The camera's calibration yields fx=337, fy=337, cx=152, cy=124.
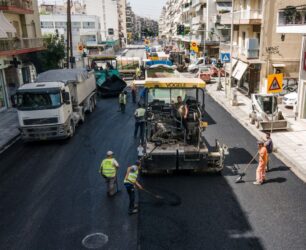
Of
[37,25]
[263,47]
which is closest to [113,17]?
[37,25]

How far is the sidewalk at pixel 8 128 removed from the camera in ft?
56.0

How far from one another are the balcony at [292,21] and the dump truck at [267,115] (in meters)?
3.74

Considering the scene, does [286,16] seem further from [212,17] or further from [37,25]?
[212,17]

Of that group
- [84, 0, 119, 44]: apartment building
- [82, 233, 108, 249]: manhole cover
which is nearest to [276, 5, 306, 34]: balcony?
[82, 233, 108, 249]: manhole cover

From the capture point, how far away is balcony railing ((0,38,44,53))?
2331cm

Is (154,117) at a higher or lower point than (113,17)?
lower

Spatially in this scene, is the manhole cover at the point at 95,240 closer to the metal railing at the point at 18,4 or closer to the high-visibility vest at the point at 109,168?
the high-visibility vest at the point at 109,168

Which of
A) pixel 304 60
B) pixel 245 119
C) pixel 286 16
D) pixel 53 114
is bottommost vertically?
pixel 245 119

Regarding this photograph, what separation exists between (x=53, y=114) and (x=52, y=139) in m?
→ 1.26

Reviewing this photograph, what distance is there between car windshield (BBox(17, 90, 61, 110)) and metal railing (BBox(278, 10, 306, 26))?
1306 cm

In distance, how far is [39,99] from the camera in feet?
52.4

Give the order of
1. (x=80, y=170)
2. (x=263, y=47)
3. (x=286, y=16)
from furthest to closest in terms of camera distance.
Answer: (x=263, y=47) → (x=286, y=16) → (x=80, y=170)

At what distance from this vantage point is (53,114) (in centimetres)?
1577

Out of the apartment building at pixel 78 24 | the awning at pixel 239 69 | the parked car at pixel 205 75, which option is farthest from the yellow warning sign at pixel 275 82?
the apartment building at pixel 78 24
